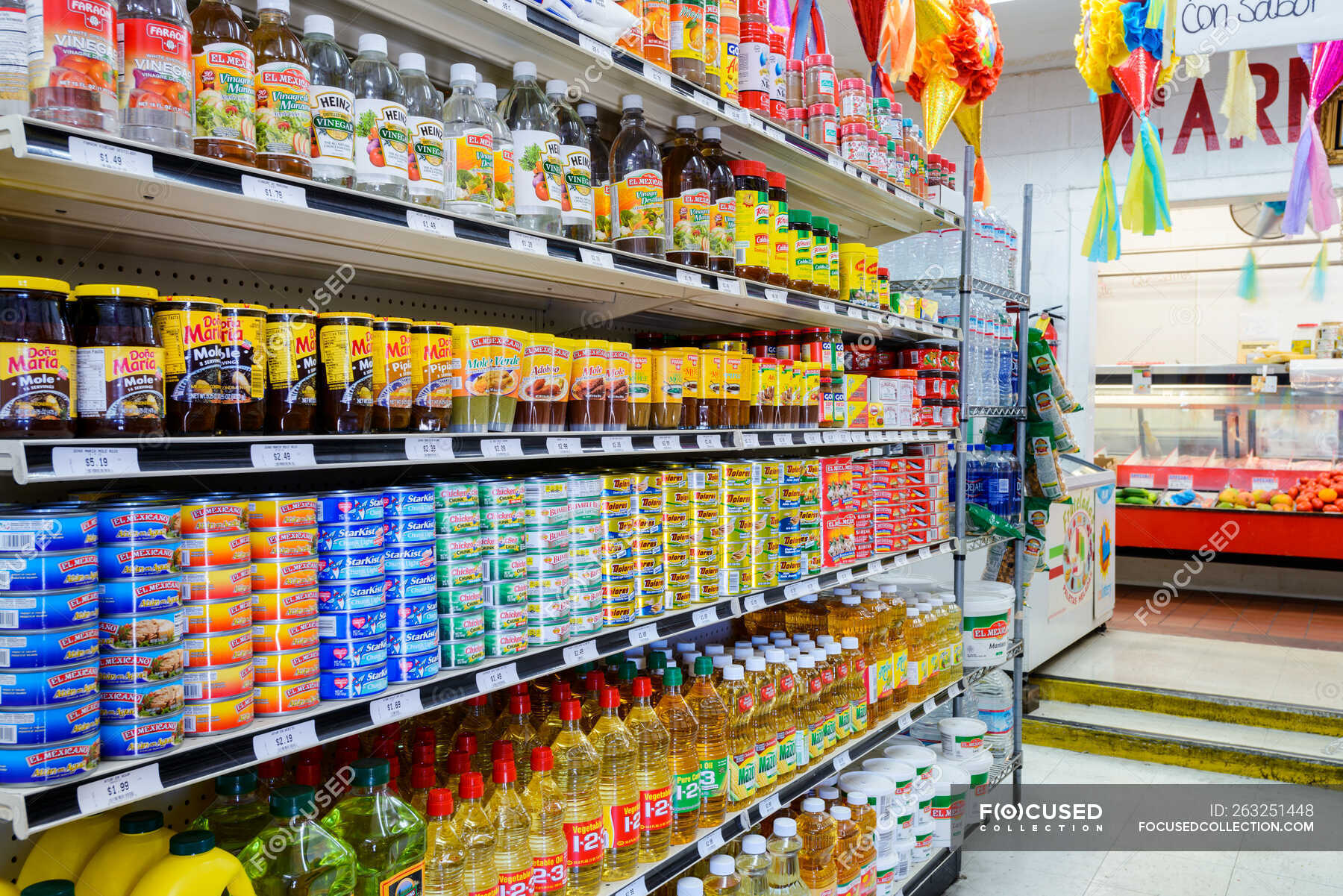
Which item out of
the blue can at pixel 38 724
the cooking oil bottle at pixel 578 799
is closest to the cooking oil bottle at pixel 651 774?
the cooking oil bottle at pixel 578 799

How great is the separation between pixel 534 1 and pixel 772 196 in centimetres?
102

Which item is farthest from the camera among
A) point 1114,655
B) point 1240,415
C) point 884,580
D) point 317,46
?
point 1240,415

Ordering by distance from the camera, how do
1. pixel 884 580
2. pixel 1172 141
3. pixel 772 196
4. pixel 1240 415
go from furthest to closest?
pixel 1240 415, pixel 1172 141, pixel 884 580, pixel 772 196

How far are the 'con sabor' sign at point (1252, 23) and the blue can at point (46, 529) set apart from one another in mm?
3458

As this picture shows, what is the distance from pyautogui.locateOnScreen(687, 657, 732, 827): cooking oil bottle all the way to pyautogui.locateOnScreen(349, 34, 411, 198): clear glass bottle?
1376 millimetres

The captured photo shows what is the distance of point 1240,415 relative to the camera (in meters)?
8.21

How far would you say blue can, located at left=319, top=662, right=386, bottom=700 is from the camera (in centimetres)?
148

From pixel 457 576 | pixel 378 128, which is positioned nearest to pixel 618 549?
pixel 457 576

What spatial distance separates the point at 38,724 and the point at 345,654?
0.45 metres

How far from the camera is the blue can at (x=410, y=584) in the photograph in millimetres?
1575

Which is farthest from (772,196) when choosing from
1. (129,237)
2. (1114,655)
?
(1114,655)

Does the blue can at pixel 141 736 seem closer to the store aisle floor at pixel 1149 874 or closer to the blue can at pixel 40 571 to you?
the blue can at pixel 40 571

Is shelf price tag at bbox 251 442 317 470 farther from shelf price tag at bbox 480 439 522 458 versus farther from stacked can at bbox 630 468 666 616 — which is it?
stacked can at bbox 630 468 666 616

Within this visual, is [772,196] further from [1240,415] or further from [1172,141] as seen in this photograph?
[1240,415]
